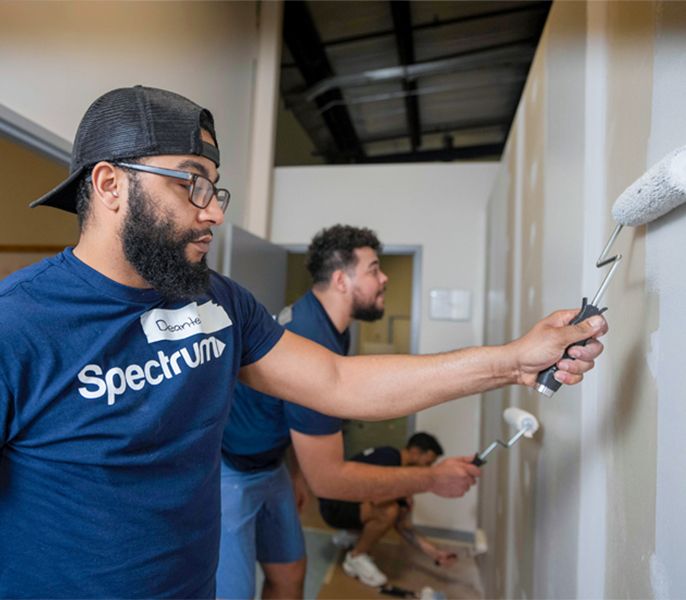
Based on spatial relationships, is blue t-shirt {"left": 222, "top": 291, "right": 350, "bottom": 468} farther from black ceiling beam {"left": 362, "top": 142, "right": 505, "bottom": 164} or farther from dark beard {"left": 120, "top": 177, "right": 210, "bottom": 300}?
black ceiling beam {"left": 362, "top": 142, "right": 505, "bottom": 164}

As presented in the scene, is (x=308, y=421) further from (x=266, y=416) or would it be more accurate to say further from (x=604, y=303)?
(x=604, y=303)

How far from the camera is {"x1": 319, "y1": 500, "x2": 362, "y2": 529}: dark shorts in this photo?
2.53 metres

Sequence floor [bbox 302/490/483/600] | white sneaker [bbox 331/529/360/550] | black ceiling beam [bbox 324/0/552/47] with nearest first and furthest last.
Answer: floor [bbox 302/490/483/600]
white sneaker [bbox 331/529/360/550]
black ceiling beam [bbox 324/0/552/47]

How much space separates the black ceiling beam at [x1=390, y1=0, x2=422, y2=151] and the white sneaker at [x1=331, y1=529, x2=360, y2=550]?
2944 mm

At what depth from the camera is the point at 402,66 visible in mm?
3102

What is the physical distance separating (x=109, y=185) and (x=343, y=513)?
2.24 metres

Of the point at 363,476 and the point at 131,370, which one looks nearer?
the point at 131,370

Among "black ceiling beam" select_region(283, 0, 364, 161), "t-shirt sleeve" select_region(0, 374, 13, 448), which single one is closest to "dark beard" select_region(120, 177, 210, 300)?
"t-shirt sleeve" select_region(0, 374, 13, 448)

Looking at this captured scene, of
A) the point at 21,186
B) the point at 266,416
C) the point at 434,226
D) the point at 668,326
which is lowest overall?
the point at 266,416

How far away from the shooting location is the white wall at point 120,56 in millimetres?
1404

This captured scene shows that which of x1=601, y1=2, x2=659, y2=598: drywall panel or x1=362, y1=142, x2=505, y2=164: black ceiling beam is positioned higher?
x1=362, y1=142, x2=505, y2=164: black ceiling beam

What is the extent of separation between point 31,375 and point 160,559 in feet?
1.26

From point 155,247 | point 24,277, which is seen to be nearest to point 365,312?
point 155,247

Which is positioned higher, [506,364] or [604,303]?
[604,303]
